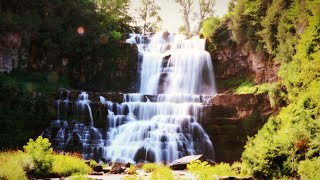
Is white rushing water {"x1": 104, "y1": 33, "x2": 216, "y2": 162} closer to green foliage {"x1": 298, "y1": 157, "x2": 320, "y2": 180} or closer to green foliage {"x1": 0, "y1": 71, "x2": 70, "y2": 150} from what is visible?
green foliage {"x1": 0, "y1": 71, "x2": 70, "y2": 150}

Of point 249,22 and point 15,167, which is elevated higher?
point 249,22

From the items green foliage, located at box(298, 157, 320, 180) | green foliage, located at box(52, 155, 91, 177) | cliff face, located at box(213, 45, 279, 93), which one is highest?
cliff face, located at box(213, 45, 279, 93)

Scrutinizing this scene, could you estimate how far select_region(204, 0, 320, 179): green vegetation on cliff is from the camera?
11.7 meters

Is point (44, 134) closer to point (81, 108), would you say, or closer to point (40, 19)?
point (81, 108)

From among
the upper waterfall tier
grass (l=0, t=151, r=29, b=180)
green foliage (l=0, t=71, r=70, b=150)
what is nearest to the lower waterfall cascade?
green foliage (l=0, t=71, r=70, b=150)

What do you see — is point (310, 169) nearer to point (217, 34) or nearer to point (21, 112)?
point (21, 112)

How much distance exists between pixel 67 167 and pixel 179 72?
62.5ft

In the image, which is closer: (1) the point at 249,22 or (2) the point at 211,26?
(1) the point at 249,22

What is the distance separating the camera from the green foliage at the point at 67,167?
42.2ft

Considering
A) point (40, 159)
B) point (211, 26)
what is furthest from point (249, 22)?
point (40, 159)

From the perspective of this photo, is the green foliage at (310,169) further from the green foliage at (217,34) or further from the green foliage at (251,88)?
the green foliage at (217,34)

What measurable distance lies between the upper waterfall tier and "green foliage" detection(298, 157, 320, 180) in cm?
1999

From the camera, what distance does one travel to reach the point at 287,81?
21578 mm

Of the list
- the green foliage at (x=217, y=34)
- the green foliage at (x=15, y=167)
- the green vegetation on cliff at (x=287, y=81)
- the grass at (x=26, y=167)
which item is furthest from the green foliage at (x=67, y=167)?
the green foliage at (x=217, y=34)
